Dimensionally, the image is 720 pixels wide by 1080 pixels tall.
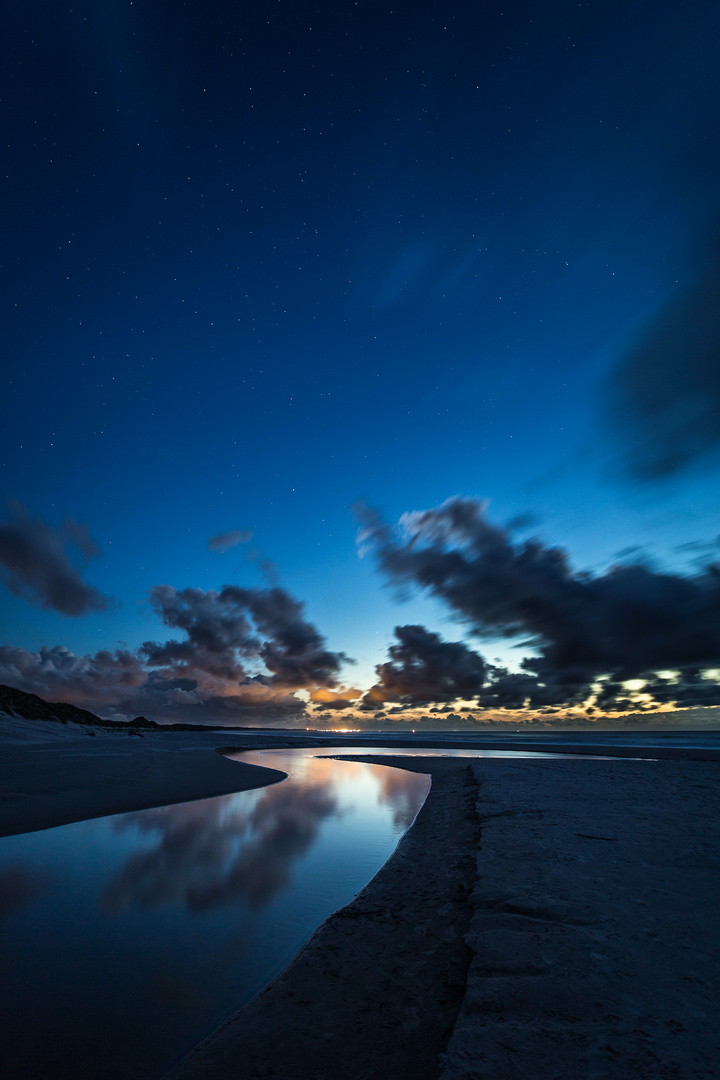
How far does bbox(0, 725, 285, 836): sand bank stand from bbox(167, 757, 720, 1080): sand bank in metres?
7.82

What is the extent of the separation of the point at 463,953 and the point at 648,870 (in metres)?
3.11

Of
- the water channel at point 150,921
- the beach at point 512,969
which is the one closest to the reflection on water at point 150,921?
the water channel at point 150,921

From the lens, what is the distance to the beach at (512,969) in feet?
9.25

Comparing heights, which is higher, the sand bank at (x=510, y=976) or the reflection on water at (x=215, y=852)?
the sand bank at (x=510, y=976)

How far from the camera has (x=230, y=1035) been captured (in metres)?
3.22

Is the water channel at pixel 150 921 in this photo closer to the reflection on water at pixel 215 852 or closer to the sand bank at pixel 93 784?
the reflection on water at pixel 215 852

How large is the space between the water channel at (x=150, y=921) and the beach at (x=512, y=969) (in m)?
0.45

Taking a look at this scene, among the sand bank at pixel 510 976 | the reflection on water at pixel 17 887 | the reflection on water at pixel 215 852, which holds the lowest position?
the reflection on water at pixel 215 852

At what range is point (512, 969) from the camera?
12.1ft

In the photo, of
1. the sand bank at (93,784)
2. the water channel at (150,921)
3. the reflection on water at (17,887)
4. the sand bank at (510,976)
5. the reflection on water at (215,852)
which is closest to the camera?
the sand bank at (510,976)

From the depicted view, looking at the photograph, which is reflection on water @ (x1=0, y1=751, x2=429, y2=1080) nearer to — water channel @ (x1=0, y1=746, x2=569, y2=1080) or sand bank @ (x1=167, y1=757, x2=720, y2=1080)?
water channel @ (x1=0, y1=746, x2=569, y2=1080)

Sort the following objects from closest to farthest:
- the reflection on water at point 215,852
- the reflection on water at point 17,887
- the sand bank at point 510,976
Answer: the sand bank at point 510,976, the reflection on water at point 17,887, the reflection on water at point 215,852

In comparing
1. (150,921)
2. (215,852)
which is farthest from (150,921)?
(215,852)

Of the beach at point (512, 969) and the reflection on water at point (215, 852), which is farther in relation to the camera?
the reflection on water at point (215, 852)
